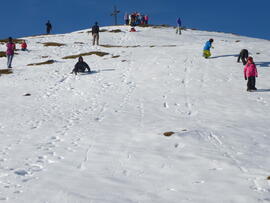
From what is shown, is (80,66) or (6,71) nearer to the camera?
(80,66)

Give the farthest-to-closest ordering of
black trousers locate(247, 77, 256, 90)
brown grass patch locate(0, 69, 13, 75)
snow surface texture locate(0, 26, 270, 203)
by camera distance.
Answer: brown grass patch locate(0, 69, 13, 75), black trousers locate(247, 77, 256, 90), snow surface texture locate(0, 26, 270, 203)

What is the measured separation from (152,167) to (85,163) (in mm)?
1829

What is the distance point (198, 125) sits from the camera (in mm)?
13102

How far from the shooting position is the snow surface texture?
7.78 m

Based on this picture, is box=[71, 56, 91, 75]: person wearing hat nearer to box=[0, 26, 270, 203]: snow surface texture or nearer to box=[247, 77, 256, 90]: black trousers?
box=[0, 26, 270, 203]: snow surface texture

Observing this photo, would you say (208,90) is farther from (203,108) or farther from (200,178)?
(200,178)

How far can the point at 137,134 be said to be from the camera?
12.3 meters

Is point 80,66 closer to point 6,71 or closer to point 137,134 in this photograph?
point 6,71

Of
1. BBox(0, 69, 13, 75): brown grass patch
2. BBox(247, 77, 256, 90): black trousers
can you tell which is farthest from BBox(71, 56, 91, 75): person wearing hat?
BBox(247, 77, 256, 90): black trousers

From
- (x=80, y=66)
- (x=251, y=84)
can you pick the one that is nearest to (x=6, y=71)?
(x=80, y=66)

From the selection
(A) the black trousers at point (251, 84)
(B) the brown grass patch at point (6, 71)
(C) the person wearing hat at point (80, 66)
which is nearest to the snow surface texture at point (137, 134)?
(A) the black trousers at point (251, 84)

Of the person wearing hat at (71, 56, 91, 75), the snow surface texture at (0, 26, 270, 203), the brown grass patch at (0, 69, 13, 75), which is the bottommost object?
the snow surface texture at (0, 26, 270, 203)

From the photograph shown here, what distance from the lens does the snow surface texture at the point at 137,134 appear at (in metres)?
7.78

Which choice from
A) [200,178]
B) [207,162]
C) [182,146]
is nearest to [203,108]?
[182,146]
